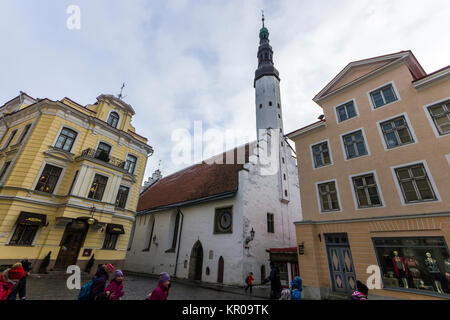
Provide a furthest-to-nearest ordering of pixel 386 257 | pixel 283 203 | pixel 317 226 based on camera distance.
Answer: pixel 283 203, pixel 317 226, pixel 386 257

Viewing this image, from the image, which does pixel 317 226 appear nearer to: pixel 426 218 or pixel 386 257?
pixel 386 257

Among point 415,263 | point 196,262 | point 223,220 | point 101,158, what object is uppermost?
point 101,158

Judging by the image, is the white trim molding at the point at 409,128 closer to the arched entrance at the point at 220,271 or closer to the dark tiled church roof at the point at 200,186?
the dark tiled church roof at the point at 200,186

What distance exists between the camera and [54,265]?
45.8ft

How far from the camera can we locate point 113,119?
65.2 feet

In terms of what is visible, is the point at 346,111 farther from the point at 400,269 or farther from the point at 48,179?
the point at 48,179

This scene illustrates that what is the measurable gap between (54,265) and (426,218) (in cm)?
2189

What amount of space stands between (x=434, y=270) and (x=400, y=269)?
46.5 inches

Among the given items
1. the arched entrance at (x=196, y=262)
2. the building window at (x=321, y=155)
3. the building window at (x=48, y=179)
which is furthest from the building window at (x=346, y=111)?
the building window at (x=48, y=179)

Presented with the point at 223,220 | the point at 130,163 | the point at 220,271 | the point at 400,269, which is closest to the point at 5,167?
the point at 130,163

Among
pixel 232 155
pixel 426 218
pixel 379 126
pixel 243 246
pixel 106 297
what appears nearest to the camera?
pixel 106 297

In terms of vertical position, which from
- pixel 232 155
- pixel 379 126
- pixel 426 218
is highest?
pixel 232 155

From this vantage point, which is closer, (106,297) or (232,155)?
(106,297)
